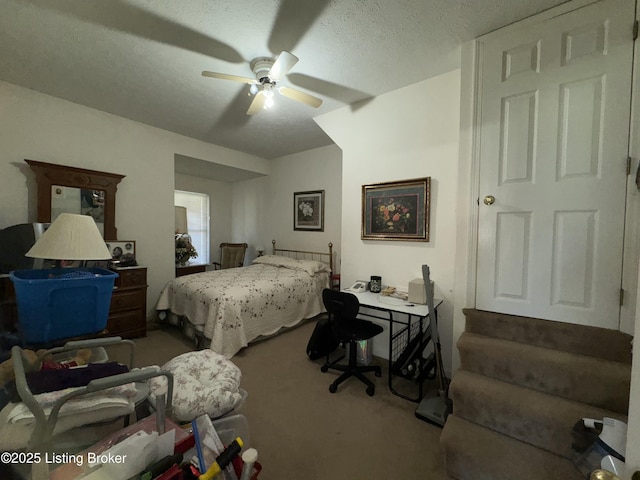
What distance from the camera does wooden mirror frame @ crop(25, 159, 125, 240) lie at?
256cm

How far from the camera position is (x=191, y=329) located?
288cm

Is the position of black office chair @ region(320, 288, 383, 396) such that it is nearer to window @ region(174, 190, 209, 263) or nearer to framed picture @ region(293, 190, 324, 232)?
framed picture @ region(293, 190, 324, 232)

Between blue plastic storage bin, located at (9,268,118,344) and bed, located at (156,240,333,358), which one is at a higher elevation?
blue plastic storage bin, located at (9,268,118,344)

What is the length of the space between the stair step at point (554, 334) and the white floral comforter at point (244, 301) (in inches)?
78.1

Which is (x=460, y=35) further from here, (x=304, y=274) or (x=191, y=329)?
(x=191, y=329)

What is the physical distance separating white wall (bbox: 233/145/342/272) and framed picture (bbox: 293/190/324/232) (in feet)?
0.27

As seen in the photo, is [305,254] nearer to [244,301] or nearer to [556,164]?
[244,301]

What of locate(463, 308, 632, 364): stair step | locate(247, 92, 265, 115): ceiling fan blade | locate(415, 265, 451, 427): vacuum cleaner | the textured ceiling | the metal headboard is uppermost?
the textured ceiling

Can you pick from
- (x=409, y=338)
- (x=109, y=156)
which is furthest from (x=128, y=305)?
(x=409, y=338)

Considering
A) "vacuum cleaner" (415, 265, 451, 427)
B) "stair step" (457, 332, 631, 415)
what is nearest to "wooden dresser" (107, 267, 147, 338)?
"vacuum cleaner" (415, 265, 451, 427)

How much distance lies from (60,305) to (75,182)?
241 centimetres

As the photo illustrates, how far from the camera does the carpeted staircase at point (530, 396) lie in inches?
47.6

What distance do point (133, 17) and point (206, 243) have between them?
4.07 metres

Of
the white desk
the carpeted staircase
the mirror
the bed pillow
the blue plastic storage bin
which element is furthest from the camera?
the bed pillow
